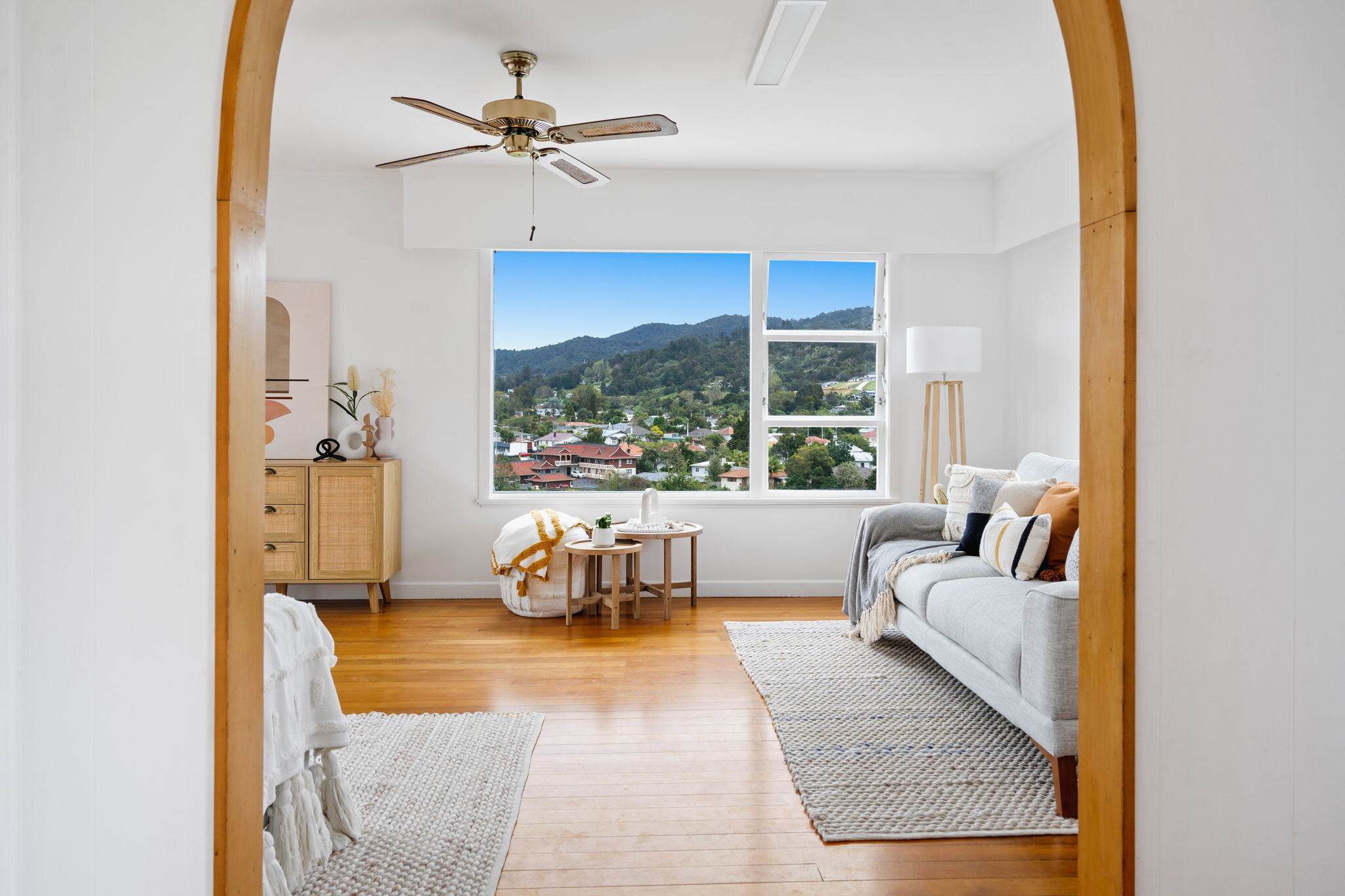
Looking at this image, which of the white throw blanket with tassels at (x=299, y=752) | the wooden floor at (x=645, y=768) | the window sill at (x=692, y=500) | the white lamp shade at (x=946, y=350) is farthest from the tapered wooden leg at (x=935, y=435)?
the white throw blanket with tassels at (x=299, y=752)

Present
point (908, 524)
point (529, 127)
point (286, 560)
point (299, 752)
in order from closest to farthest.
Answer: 1. point (299, 752)
2. point (529, 127)
3. point (908, 524)
4. point (286, 560)

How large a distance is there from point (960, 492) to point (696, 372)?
194cm

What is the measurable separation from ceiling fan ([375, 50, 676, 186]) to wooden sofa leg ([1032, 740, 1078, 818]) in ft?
7.74

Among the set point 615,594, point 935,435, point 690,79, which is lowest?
point 615,594

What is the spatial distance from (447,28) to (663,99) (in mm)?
1077

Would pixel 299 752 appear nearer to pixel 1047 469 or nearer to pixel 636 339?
pixel 1047 469

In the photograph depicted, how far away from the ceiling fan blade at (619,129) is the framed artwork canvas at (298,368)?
2458 millimetres

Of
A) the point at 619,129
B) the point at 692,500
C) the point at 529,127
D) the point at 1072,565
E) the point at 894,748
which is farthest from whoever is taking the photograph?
the point at 692,500

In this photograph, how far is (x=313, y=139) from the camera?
4312 mm

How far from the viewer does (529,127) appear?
3.24 m

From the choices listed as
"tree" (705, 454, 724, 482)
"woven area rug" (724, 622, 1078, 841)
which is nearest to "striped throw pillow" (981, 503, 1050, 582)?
"woven area rug" (724, 622, 1078, 841)
